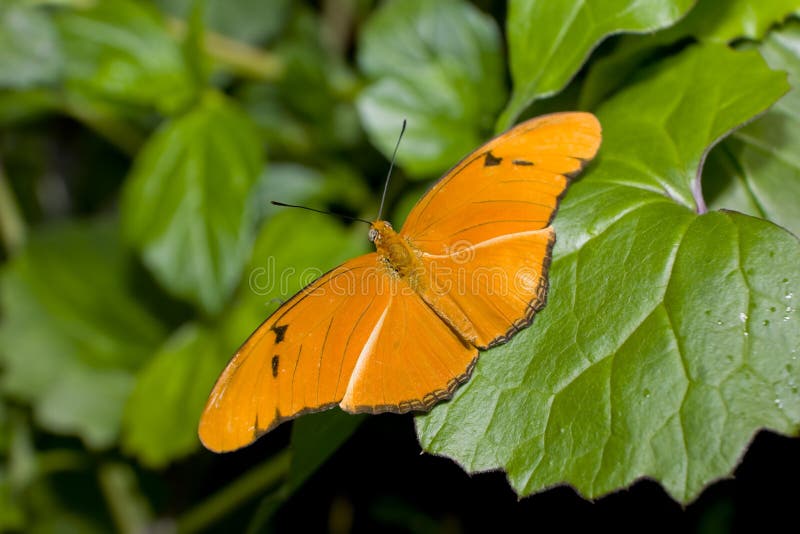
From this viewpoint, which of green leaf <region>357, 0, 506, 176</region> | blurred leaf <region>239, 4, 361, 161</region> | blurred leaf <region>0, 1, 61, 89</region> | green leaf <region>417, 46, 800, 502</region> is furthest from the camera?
blurred leaf <region>239, 4, 361, 161</region>

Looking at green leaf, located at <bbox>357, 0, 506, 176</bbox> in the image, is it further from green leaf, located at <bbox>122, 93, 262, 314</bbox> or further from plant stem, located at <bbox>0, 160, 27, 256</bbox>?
plant stem, located at <bbox>0, 160, 27, 256</bbox>

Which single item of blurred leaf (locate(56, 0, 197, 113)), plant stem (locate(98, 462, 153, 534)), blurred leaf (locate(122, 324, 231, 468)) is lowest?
plant stem (locate(98, 462, 153, 534))

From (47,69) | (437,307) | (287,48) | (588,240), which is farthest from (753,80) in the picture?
(47,69)

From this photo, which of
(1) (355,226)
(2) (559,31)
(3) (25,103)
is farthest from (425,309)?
(3) (25,103)

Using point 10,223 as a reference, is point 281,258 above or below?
above

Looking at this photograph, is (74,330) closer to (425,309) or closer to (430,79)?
(430,79)

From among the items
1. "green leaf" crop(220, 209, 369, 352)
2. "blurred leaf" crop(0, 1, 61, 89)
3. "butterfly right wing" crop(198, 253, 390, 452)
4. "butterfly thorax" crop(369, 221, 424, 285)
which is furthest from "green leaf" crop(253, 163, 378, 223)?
"butterfly right wing" crop(198, 253, 390, 452)

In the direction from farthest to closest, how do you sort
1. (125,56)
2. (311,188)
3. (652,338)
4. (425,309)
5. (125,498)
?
(125,498)
(311,188)
(125,56)
(425,309)
(652,338)

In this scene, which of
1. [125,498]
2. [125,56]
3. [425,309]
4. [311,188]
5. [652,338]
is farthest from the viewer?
[125,498]
